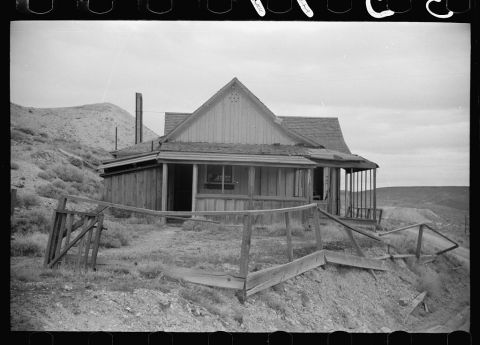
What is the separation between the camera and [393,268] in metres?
13.3

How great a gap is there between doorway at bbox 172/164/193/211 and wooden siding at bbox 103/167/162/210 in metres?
2.07

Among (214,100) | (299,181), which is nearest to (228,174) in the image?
(214,100)

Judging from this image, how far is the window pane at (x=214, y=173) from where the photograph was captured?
64.2 ft

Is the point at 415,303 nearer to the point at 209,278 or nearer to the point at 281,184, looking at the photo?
the point at 209,278

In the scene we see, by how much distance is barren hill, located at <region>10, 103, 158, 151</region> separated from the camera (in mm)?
64625

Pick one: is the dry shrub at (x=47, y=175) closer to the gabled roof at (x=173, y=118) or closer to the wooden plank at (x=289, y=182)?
the gabled roof at (x=173, y=118)

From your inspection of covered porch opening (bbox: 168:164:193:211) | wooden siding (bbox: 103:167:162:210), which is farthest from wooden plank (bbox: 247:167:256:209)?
covered porch opening (bbox: 168:164:193:211)

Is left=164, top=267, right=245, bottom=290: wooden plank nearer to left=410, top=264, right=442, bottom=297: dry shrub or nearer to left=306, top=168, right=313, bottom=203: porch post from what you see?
left=410, top=264, right=442, bottom=297: dry shrub

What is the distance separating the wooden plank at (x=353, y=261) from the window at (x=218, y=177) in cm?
809

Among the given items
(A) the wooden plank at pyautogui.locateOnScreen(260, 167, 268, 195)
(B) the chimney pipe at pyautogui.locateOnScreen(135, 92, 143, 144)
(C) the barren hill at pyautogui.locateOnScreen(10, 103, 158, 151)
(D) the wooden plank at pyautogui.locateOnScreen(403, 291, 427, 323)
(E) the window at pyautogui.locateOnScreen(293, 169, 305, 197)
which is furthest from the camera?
(C) the barren hill at pyautogui.locateOnScreen(10, 103, 158, 151)

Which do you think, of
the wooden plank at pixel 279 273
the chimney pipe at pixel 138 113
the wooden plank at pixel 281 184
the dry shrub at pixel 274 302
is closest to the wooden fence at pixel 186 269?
the wooden plank at pixel 279 273

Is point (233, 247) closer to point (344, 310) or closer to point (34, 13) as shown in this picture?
point (344, 310)

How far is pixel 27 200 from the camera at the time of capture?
1595 centimetres
